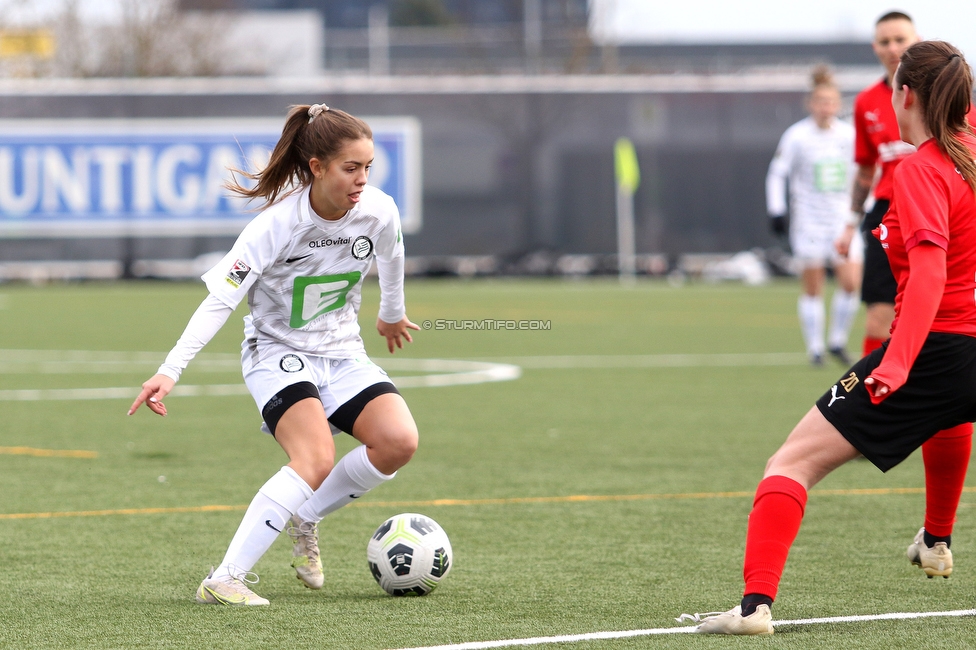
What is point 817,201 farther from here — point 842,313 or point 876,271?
point 876,271

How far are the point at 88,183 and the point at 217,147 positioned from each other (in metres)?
2.53

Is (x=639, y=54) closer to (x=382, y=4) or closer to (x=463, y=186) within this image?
(x=382, y=4)

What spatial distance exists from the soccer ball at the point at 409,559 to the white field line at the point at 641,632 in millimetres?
768

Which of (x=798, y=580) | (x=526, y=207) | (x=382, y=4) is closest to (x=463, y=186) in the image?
(x=526, y=207)

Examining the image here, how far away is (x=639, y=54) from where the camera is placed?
202 ft

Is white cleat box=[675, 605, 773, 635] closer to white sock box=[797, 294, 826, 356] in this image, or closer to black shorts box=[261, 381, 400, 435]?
black shorts box=[261, 381, 400, 435]

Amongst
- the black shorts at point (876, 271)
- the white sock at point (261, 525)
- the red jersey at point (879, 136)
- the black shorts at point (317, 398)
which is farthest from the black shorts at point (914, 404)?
the red jersey at point (879, 136)

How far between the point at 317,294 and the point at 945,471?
7.31ft

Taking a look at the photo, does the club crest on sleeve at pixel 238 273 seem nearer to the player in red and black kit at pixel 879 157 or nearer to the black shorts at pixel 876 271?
the player in red and black kit at pixel 879 157

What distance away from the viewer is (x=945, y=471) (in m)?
4.57

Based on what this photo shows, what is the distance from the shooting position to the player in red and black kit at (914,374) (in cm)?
378

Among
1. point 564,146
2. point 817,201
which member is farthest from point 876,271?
point 564,146

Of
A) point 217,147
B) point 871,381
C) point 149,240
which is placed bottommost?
point 149,240

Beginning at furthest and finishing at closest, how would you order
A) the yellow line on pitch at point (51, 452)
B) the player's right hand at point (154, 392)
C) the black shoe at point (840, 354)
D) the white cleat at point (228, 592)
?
the black shoe at point (840, 354), the yellow line on pitch at point (51, 452), the white cleat at point (228, 592), the player's right hand at point (154, 392)
